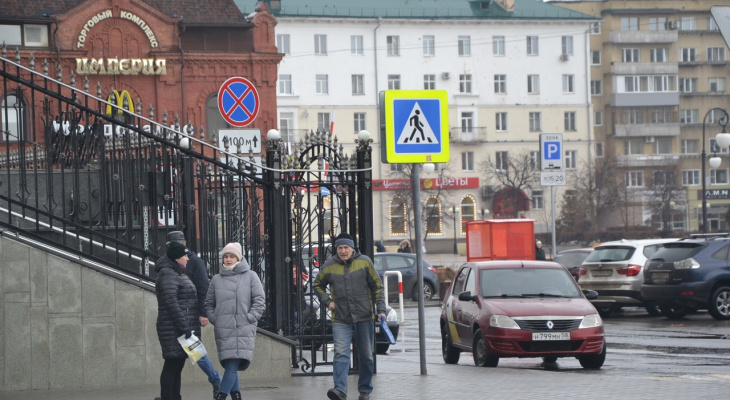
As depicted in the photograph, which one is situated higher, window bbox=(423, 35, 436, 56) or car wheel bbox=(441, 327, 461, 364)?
window bbox=(423, 35, 436, 56)

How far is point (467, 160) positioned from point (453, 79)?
635 centimetres

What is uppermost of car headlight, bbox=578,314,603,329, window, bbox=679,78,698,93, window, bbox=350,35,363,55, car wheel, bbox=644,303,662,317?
window, bbox=350,35,363,55

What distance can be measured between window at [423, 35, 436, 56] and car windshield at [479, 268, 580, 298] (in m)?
76.3

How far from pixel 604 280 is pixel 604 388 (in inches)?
606

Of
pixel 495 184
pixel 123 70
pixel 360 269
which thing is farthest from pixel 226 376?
pixel 495 184

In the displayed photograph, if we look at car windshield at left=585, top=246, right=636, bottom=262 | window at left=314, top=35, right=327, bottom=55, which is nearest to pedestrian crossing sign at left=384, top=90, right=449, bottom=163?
car windshield at left=585, top=246, right=636, bottom=262

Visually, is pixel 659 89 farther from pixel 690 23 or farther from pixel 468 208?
pixel 468 208

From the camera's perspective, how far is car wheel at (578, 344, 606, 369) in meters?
16.4

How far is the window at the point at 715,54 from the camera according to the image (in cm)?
11194

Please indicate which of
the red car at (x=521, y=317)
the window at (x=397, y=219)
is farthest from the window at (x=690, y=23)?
the red car at (x=521, y=317)

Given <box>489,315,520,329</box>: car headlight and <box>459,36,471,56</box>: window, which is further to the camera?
<box>459,36,471,56</box>: window

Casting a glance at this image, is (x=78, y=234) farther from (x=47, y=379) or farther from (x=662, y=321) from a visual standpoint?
(x=662, y=321)

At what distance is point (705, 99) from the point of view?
362 feet

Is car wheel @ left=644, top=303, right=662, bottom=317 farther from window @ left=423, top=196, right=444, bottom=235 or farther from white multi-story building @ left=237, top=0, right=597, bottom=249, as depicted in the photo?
window @ left=423, top=196, right=444, bottom=235
